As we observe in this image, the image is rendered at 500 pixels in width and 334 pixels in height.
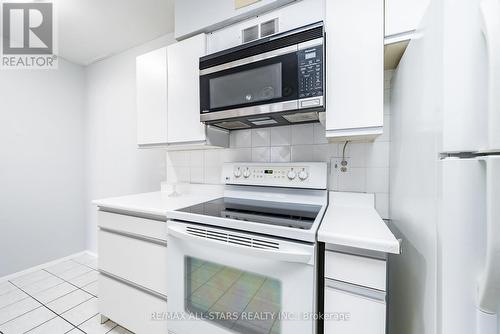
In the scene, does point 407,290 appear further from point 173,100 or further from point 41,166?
point 41,166

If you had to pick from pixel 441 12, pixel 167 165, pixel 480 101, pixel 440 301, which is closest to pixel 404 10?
pixel 441 12

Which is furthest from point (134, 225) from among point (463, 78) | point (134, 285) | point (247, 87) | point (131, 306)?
point (463, 78)

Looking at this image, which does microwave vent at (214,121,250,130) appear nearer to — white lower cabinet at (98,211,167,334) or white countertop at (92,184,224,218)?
white countertop at (92,184,224,218)

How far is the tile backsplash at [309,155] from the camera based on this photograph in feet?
3.96

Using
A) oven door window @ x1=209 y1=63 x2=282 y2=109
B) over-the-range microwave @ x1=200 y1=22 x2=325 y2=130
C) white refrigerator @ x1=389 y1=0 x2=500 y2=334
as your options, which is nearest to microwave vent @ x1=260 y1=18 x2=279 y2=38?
over-the-range microwave @ x1=200 y1=22 x2=325 y2=130

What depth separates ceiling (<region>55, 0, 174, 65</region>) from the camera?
1621 millimetres

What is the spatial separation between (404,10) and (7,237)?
11.4 ft

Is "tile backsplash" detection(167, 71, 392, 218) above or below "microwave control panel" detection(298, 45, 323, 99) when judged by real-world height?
below

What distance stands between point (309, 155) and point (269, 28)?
0.77 metres

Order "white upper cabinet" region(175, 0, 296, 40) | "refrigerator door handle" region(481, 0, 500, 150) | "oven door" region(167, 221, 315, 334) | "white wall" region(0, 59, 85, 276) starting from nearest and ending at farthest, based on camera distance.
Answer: "refrigerator door handle" region(481, 0, 500, 150)
"oven door" region(167, 221, 315, 334)
"white upper cabinet" region(175, 0, 296, 40)
"white wall" region(0, 59, 85, 276)

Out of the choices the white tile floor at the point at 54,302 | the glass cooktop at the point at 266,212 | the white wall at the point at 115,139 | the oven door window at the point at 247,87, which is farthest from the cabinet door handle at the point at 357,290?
the white wall at the point at 115,139

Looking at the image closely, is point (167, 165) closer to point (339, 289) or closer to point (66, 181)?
point (66, 181)

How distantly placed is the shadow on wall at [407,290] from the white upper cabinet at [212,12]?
1.31 m

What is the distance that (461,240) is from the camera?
0.47m
